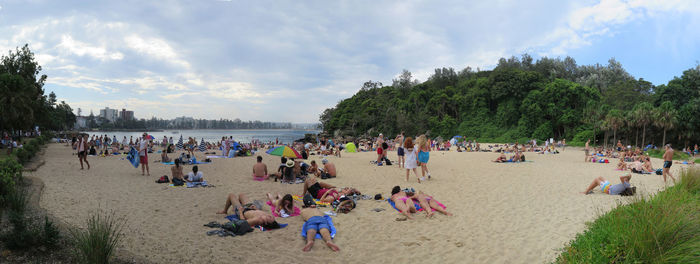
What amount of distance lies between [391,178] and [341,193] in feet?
13.8

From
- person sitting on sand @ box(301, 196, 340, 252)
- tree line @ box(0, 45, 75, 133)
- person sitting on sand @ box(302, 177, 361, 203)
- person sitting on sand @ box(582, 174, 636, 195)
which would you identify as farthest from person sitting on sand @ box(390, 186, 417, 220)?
tree line @ box(0, 45, 75, 133)

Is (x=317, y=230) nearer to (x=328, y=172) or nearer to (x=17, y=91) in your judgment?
(x=328, y=172)

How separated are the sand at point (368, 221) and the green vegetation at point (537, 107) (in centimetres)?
2567

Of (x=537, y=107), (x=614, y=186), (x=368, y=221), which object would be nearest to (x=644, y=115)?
(x=537, y=107)

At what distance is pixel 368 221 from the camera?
6.57 m

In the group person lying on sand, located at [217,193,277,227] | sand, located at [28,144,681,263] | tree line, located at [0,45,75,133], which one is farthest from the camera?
tree line, located at [0,45,75,133]

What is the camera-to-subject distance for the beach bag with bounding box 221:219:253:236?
5723 millimetres

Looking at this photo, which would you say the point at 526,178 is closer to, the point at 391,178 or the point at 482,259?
the point at 391,178

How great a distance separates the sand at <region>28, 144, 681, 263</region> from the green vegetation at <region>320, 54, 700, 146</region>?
2567 cm

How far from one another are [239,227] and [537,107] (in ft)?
149

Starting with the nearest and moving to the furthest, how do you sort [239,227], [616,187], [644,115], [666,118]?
[239,227] → [616,187] → [666,118] → [644,115]

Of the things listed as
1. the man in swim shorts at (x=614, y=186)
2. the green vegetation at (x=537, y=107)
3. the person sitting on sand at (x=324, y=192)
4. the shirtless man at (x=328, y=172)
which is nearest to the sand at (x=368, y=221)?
the man in swim shorts at (x=614, y=186)

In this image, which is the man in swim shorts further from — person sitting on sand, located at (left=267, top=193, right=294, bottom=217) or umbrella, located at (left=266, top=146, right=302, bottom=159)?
umbrella, located at (left=266, top=146, right=302, bottom=159)

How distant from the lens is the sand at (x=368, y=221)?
16.0ft
